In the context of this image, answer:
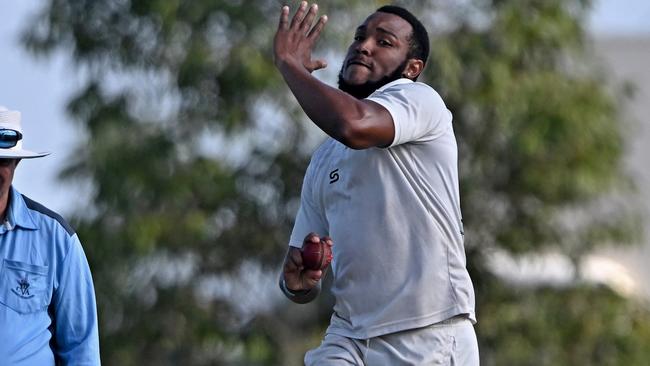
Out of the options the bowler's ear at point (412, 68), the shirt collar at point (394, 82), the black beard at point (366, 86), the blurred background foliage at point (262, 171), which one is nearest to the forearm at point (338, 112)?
the shirt collar at point (394, 82)

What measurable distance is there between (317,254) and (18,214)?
3.82ft

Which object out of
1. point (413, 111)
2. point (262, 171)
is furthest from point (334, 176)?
point (262, 171)

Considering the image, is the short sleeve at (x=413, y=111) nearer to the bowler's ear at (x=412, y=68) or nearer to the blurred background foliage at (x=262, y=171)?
the bowler's ear at (x=412, y=68)

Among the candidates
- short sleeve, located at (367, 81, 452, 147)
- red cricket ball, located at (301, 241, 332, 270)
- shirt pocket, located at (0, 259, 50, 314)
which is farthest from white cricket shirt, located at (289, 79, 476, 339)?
shirt pocket, located at (0, 259, 50, 314)

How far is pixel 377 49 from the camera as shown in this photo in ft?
19.5

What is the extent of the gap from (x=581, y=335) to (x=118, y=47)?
5685mm

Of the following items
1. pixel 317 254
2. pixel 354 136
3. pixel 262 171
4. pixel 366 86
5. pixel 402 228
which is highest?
pixel 366 86

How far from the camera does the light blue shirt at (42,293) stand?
18.7ft

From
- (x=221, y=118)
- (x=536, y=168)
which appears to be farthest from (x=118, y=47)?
(x=536, y=168)

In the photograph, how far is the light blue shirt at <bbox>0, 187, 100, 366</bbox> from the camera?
5715 mm

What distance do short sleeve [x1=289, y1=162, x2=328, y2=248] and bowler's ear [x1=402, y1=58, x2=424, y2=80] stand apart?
52 centimetres

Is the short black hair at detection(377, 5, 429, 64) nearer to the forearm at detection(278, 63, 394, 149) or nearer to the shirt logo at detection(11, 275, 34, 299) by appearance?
the forearm at detection(278, 63, 394, 149)

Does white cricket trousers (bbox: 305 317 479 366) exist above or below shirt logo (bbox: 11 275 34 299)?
below

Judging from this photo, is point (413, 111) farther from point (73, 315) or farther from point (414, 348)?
point (73, 315)
